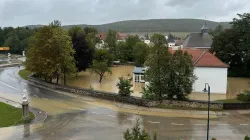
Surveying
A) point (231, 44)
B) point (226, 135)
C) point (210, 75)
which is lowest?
point (226, 135)

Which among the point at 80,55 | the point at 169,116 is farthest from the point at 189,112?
the point at 80,55

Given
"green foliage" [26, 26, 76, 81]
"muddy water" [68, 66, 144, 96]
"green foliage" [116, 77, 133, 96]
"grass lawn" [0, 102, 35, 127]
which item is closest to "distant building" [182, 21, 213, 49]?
"muddy water" [68, 66, 144, 96]

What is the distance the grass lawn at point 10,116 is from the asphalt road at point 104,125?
1249mm

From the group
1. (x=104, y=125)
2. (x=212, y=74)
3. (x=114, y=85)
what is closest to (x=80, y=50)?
(x=114, y=85)

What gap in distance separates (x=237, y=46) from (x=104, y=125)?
4035cm

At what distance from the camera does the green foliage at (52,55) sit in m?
45.6

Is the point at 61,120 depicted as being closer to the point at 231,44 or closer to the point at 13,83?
the point at 13,83

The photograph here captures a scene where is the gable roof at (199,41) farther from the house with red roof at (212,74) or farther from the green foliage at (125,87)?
the green foliage at (125,87)

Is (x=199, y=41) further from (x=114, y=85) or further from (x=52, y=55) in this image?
(x=52, y=55)

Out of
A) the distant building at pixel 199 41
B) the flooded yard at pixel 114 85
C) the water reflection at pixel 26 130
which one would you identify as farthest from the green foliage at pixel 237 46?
the water reflection at pixel 26 130

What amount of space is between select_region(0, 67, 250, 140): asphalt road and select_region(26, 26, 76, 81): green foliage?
10288mm

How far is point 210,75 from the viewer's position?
42.8m

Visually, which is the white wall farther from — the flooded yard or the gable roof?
the gable roof

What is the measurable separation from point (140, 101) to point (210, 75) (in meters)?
13.5
